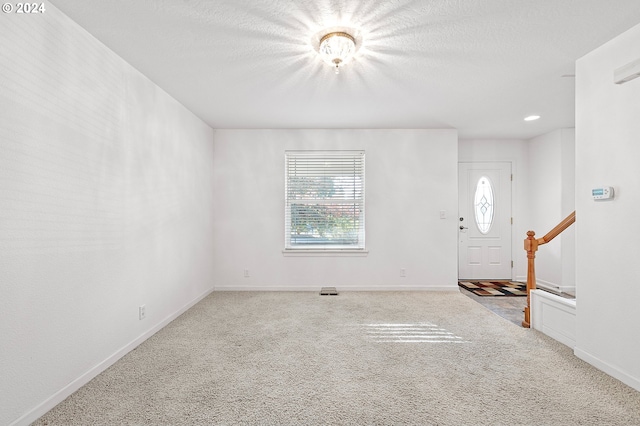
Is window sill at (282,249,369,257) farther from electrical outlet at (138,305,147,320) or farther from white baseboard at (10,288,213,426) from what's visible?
electrical outlet at (138,305,147,320)

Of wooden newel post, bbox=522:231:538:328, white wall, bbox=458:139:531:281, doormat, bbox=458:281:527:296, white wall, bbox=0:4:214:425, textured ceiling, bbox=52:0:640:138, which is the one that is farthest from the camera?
white wall, bbox=458:139:531:281

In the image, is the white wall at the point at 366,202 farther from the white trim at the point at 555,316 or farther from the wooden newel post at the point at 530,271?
the white trim at the point at 555,316

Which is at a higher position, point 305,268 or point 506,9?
point 506,9

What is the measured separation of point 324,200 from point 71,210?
128 inches

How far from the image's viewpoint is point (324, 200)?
477 cm

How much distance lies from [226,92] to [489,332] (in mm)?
3675

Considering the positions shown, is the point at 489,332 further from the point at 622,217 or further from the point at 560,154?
the point at 560,154

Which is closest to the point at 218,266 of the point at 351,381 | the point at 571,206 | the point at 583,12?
the point at 351,381

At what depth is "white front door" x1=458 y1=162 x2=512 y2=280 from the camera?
17.8ft

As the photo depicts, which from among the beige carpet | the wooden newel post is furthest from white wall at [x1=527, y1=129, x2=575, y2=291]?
the beige carpet

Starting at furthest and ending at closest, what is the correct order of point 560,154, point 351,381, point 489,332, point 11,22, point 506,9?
1. point 560,154
2. point 489,332
3. point 351,381
4. point 506,9
5. point 11,22

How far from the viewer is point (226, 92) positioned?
3250mm

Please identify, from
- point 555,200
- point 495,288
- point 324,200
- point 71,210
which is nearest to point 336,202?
point 324,200

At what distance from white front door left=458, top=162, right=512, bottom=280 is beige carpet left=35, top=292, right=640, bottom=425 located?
89.2 inches
